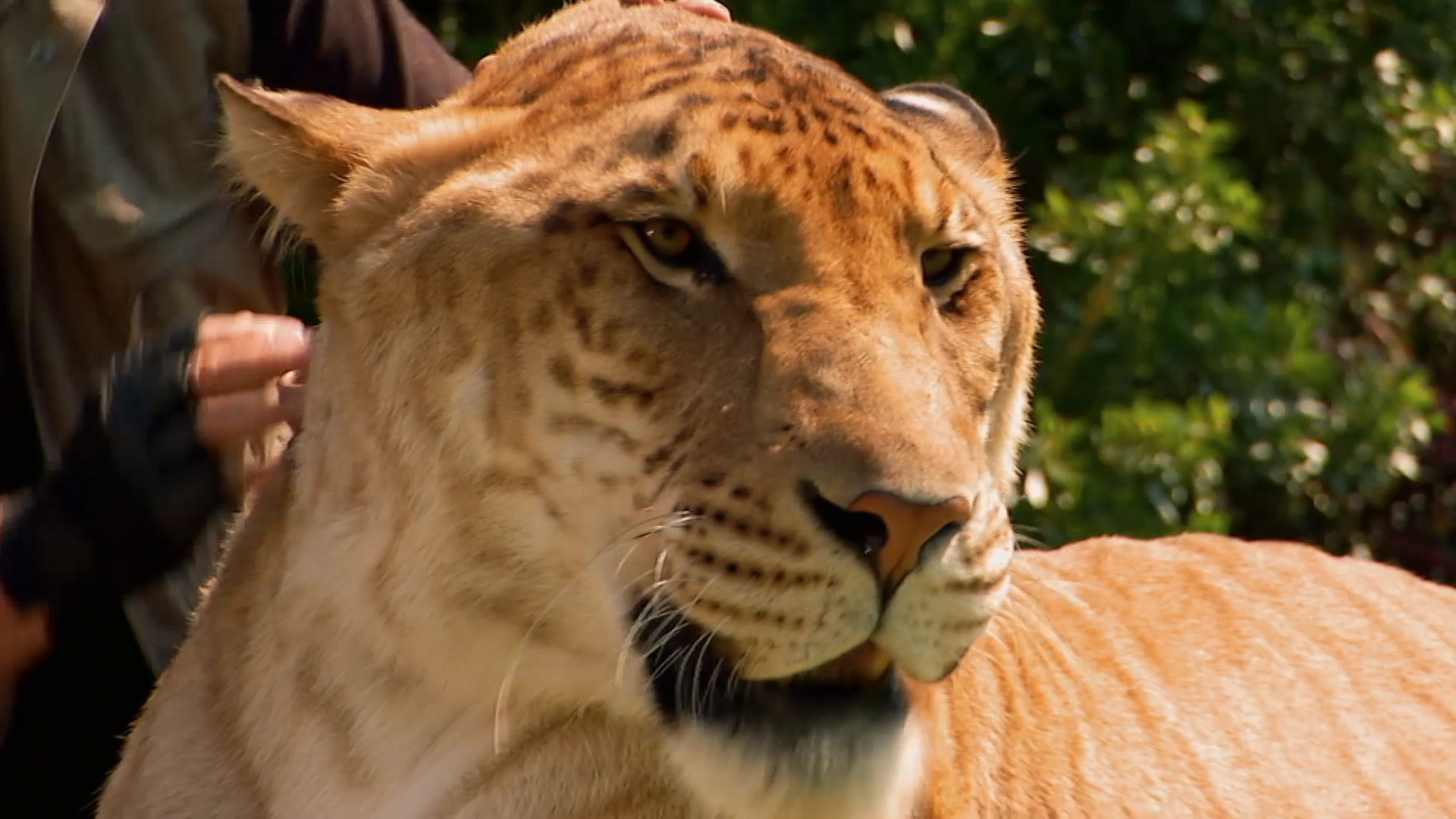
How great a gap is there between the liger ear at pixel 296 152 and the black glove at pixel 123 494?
17 centimetres

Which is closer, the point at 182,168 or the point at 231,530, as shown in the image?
the point at 231,530

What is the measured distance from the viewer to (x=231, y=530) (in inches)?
88.1

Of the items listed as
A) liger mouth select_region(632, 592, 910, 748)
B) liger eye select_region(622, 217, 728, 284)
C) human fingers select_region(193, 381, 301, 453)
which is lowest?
liger mouth select_region(632, 592, 910, 748)

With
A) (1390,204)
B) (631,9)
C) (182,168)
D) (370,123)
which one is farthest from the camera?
(1390,204)

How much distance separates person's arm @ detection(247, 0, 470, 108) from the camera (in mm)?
2596

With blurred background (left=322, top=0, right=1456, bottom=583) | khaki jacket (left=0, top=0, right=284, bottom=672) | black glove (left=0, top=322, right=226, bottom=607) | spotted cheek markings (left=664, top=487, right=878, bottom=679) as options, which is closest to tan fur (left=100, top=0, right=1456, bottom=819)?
spotted cheek markings (left=664, top=487, right=878, bottom=679)

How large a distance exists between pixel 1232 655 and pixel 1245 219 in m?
1.81

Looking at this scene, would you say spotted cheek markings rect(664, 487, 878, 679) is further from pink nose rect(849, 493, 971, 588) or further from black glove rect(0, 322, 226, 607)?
black glove rect(0, 322, 226, 607)

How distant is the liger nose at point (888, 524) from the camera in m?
1.56

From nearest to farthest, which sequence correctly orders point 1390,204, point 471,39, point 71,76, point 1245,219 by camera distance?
point 71,76, point 1245,219, point 471,39, point 1390,204

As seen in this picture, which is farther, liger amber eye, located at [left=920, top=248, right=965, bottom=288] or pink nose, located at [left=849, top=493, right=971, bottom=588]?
liger amber eye, located at [left=920, top=248, right=965, bottom=288]

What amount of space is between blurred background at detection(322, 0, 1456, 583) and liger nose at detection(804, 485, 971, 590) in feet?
7.42

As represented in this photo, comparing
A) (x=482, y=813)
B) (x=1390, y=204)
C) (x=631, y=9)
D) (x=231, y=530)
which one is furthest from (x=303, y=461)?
(x=1390, y=204)

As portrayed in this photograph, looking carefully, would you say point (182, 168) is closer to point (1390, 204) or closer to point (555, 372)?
point (555, 372)
